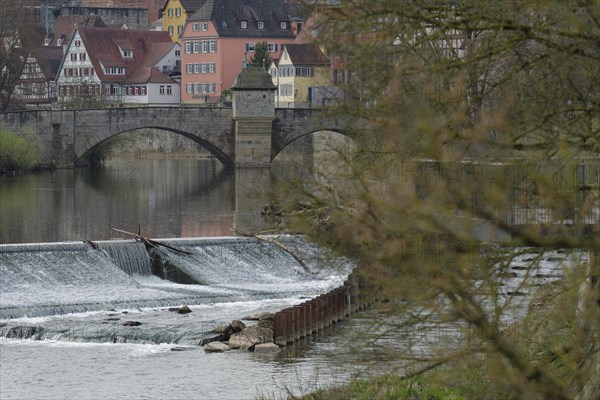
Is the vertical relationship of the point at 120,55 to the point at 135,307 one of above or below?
above

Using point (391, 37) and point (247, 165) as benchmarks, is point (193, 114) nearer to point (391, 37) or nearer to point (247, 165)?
point (247, 165)

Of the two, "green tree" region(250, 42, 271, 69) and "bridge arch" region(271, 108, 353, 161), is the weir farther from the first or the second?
"green tree" region(250, 42, 271, 69)

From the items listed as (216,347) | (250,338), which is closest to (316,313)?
(250,338)

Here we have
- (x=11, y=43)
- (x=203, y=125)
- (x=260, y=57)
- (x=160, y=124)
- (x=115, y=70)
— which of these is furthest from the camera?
(x=115, y=70)

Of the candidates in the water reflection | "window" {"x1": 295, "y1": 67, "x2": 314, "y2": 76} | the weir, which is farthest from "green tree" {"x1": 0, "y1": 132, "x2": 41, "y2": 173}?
Result: the weir

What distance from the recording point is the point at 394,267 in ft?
21.7

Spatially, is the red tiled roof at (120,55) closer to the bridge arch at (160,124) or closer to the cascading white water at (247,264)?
the bridge arch at (160,124)

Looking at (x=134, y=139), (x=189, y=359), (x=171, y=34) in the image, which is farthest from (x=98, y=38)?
(x=189, y=359)

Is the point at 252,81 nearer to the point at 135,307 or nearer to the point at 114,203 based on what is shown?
the point at 114,203

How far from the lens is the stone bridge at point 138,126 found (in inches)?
2199

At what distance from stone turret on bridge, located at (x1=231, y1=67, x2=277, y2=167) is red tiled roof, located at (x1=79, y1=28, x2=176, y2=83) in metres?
33.1

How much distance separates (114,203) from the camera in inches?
1582

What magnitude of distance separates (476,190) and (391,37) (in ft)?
3.75

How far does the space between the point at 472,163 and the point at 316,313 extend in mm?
12149
